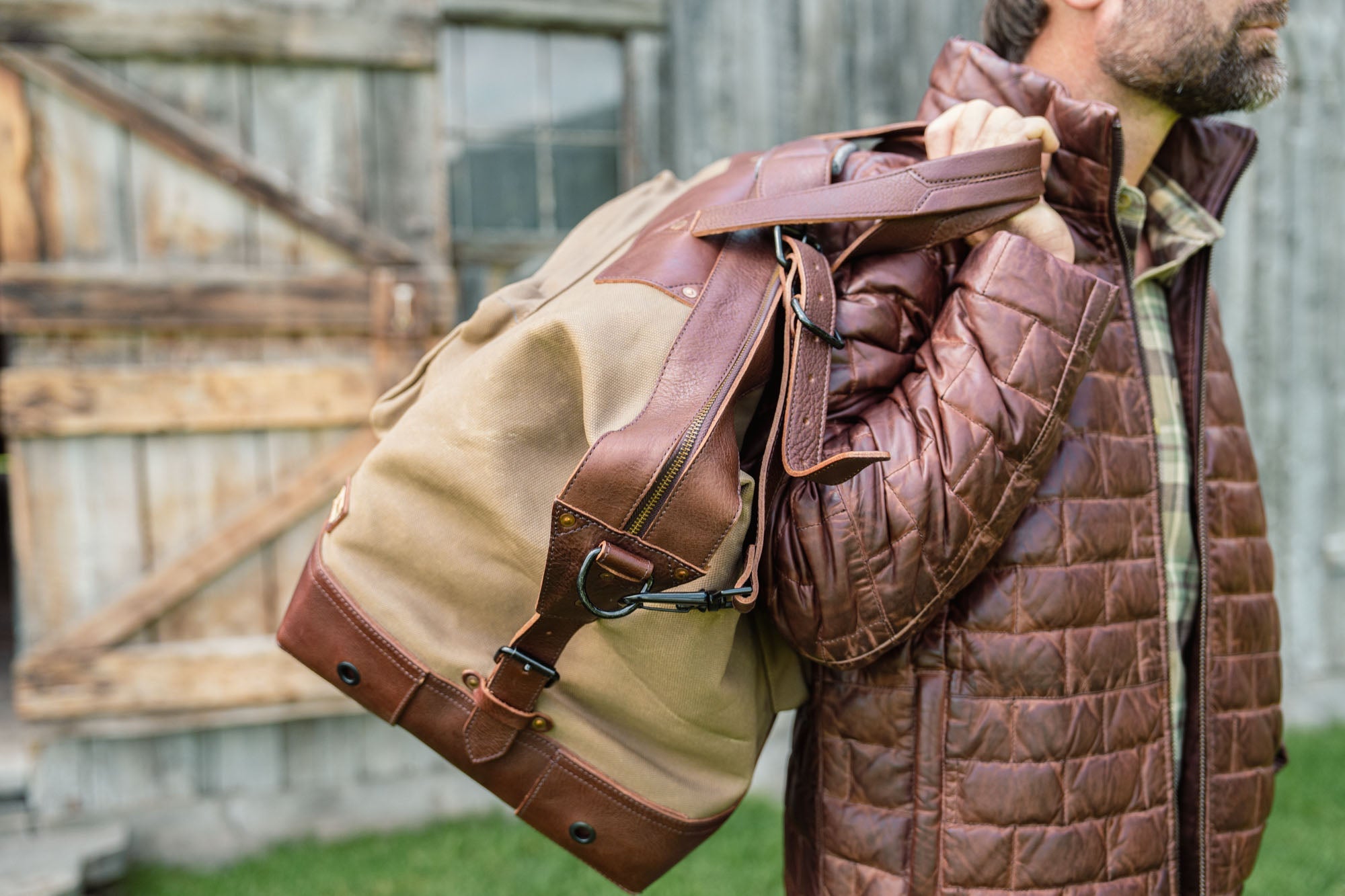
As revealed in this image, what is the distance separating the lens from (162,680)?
2.95 metres

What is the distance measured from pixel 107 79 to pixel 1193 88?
281 centimetres

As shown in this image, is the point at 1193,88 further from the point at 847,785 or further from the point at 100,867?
the point at 100,867

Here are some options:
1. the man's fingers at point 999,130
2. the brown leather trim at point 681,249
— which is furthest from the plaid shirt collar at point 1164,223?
the brown leather trim at point 681,249

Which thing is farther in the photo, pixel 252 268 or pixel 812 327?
pixel 252 268

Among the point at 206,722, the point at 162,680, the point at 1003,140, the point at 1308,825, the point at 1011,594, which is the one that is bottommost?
the point at 1308,825

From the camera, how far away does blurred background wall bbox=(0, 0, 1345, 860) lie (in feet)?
9.41

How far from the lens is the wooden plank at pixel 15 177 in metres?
2.79

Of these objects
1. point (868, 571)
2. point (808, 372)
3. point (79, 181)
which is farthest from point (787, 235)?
point (79, 181)

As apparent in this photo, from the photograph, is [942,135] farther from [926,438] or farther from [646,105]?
[646,105]

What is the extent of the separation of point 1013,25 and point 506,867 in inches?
102

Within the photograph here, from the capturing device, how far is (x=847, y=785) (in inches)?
49.2

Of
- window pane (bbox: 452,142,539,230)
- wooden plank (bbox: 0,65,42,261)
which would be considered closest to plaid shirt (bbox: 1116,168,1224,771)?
window pane (bbox: 452,142,539,230)

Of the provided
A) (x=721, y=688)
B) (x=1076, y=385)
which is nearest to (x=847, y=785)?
(x=721, y=688)

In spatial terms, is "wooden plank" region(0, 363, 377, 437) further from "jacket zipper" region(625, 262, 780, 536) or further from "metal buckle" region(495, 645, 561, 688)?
"jacket zipper" region(625, 262, 780, 536)
